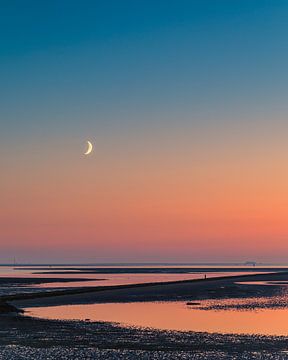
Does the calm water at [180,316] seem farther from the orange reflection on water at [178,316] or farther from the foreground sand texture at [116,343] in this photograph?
the foreground sand texture at [116,343]

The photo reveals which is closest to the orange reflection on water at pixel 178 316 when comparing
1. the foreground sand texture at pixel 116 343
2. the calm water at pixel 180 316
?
the calm water at pixel 180 316

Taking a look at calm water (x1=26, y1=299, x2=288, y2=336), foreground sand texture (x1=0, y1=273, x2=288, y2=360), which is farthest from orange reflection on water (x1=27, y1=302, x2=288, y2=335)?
foreground sand texture (x1=0, y1=273, x2=288, y2=360)

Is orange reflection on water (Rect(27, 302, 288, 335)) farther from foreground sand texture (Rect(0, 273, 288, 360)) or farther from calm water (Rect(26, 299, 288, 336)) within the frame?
foreground sand texture (Rect(0, 273, 288, 360))

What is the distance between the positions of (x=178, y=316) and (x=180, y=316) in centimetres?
18

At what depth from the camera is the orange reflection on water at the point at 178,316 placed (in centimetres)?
4122

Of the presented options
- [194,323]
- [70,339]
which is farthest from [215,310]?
[70,339]

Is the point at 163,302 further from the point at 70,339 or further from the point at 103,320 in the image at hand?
the point at 70,339

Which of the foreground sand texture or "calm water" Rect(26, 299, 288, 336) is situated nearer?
the foreground sand texture

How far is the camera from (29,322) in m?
43.8

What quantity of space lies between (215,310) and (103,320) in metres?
12.8

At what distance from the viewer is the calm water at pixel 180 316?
41219mm

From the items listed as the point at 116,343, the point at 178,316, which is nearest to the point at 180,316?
the point at 178,316

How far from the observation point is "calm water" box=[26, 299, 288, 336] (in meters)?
41.2

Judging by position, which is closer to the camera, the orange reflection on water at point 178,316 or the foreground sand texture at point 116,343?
the foreground sand texture at point 116,343
